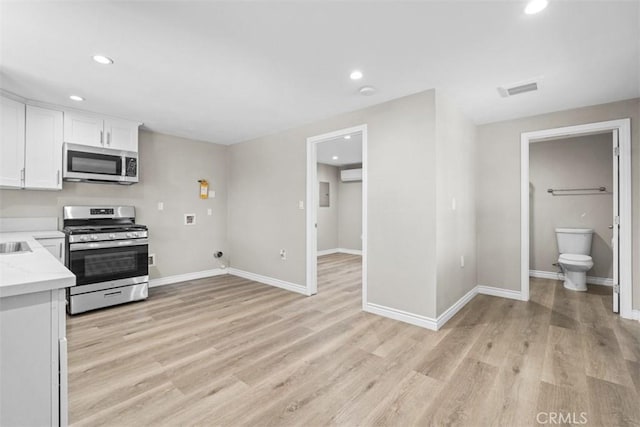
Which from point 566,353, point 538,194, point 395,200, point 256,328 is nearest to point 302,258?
point 256,328

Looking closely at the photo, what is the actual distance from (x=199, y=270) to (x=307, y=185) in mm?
2474

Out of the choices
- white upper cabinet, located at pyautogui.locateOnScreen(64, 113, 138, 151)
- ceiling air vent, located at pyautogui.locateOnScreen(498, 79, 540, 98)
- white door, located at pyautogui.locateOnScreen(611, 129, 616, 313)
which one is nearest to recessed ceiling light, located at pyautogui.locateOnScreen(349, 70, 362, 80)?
ceiling air vent, located at pyautogui.locateOnScreen(498, 79, 540, 98)

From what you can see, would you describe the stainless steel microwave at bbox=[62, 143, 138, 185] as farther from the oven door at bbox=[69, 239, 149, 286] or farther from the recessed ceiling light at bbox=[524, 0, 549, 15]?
the recessed ceiling light at bbox=[524, 0, 549, 15]

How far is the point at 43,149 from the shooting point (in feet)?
10.7

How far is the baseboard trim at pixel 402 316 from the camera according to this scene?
9.20 feet

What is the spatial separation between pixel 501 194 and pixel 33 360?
178 inches

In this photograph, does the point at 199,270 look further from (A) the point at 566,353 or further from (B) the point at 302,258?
(A) the point at 566,353

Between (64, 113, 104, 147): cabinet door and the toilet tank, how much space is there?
22.0 ft

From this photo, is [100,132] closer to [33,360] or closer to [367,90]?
[367,90]

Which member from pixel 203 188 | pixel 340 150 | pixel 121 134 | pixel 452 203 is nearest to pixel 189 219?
pixel 203 188

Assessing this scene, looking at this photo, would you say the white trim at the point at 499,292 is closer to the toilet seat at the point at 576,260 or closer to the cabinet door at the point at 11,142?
the toilet seat at the point at 576,260

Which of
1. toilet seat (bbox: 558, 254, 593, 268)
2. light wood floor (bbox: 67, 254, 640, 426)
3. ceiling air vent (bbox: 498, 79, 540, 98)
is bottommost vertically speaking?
light wood floor (bbox: 67, 254, 640, 426)

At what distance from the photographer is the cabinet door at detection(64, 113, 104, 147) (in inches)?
134

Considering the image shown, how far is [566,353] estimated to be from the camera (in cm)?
233
